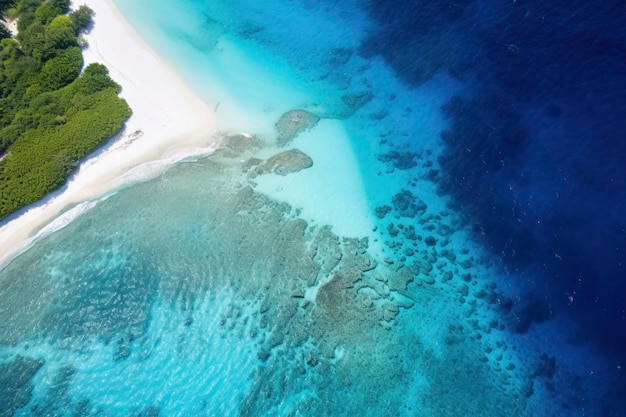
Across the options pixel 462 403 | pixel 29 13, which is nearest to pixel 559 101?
pixel 462 403

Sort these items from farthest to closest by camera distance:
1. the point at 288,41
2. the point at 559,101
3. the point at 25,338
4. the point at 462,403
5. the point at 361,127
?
the point at 288,41 < the point at 361,127 < the point at 559,101 < the point at 25,338 < the point at 462,403

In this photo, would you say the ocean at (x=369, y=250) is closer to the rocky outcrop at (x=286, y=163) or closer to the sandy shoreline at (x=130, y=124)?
the rocky outcrop at (x=286, y=163)

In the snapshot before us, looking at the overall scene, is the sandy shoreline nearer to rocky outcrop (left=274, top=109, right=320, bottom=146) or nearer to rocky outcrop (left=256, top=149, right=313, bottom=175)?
rocky outcrop (left=256, top=149, right=313, bottom=175)

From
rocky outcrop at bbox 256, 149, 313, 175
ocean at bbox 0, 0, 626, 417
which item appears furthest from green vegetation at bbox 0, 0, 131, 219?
rocky outcrop at bbox 256, 149, 313, 175

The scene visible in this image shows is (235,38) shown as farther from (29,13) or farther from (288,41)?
(29,13)

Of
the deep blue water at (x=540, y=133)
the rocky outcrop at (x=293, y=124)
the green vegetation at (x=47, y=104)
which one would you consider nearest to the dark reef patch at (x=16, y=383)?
the green vegetation at (x=47, y=104)
